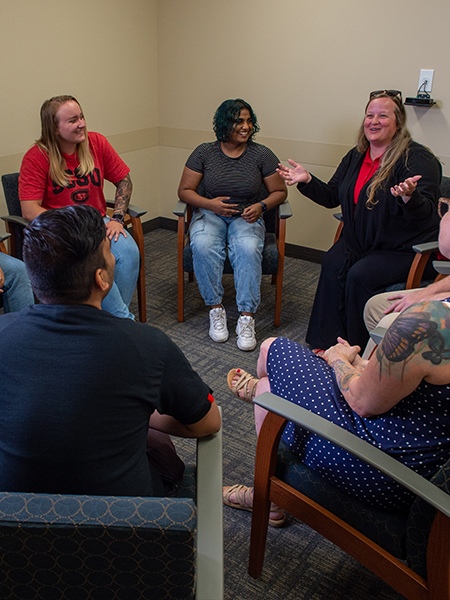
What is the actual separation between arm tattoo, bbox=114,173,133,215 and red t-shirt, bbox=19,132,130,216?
36mm

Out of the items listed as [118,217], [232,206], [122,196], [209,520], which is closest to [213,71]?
[232,206]

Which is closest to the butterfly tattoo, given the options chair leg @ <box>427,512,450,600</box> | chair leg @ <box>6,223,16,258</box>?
chair leg @ <box>427,512,450,600</box>

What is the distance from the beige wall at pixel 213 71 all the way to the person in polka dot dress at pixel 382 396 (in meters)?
2.34

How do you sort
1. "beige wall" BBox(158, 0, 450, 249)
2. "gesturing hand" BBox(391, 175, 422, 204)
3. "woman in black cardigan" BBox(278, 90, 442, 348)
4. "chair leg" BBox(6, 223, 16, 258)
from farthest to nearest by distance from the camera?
"beige wall" BBox(158, 0, 450, 249)
"chair leg" BBox(6, 223, 16, 258)
"woman in black cardigan" BBox(278, 90, 442, 348)
"gesturing hand" BBox(391, 175, 422, 204)

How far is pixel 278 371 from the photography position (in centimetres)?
156

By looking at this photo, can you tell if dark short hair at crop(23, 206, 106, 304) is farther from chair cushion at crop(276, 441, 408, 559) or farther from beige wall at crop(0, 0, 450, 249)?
beige wall at crop(0, 0, 450, 249)

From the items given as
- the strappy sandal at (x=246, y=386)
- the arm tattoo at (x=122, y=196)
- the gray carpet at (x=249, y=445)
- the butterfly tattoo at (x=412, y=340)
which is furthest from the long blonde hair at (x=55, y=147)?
the butterfly tattoo at (x=412, y=340)

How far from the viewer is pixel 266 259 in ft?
9.60

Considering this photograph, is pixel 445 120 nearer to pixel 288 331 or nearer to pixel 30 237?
pixel 288 331

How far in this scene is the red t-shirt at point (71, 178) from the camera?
2.63m

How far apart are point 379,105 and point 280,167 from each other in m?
0.71

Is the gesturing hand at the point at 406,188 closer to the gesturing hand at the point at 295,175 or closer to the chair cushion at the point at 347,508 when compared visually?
the gesturing hand at the point at 295,175

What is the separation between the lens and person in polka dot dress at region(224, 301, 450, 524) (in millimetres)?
1121

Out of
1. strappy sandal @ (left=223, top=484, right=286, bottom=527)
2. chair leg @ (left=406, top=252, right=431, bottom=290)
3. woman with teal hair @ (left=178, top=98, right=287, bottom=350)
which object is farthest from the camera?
woman with teal hair @ (left=178, top=98, right=287, bottom=350)
